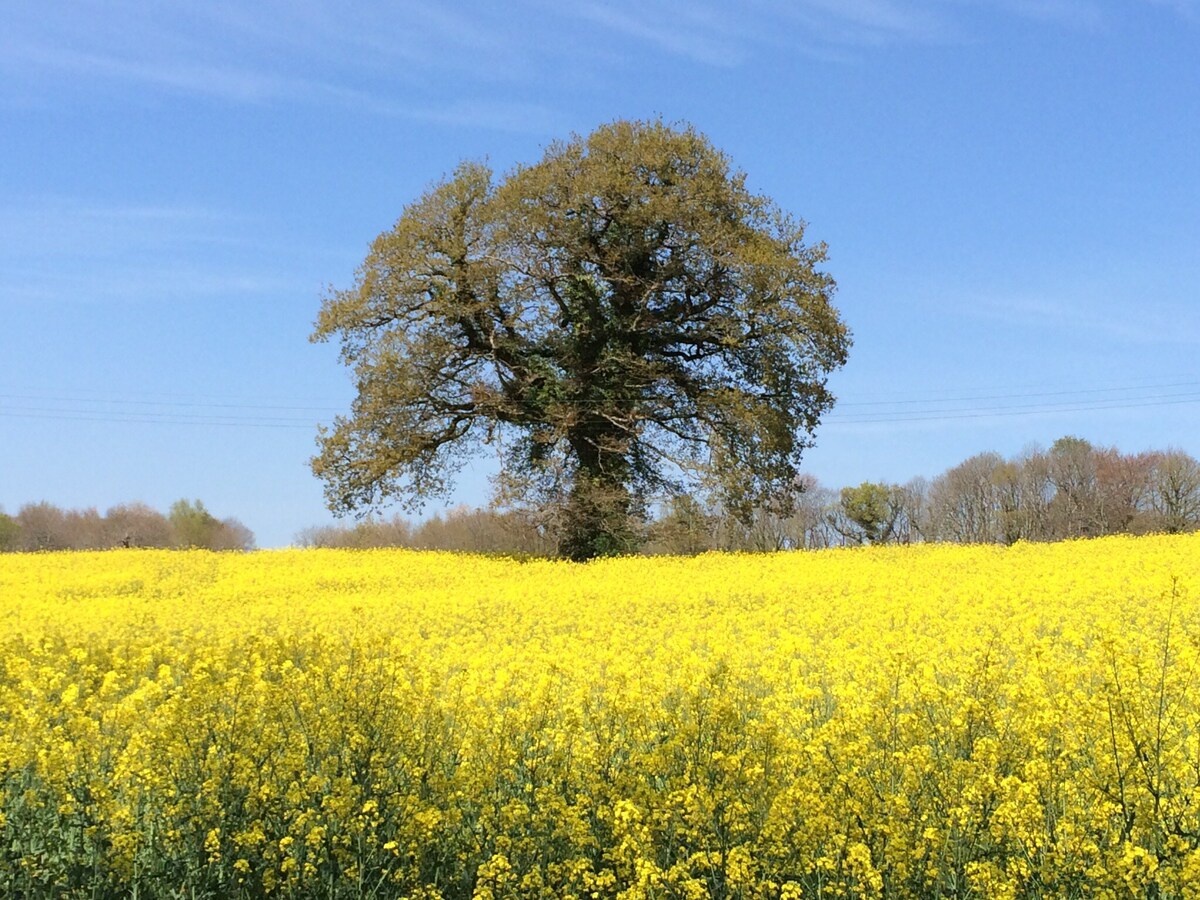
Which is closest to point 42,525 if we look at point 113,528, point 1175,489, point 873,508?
point 113,528

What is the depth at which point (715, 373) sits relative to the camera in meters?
26.4

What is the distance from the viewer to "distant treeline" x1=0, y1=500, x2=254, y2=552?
2274 inches

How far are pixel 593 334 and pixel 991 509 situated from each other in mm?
38090

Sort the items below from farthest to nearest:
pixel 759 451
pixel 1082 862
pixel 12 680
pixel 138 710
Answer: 1. pixel 759 451
2. pixel 12 680
3. pixel 138 710
4. pixel 1082 862

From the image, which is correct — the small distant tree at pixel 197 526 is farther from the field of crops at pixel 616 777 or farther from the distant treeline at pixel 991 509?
the field of crops at pixel 616 777

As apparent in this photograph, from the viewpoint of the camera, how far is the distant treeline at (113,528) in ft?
189

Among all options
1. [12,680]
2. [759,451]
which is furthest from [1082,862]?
[759,451]

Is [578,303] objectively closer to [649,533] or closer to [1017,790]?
[649,533]

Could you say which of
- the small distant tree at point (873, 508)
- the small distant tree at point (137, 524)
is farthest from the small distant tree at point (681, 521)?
the small distant tree at point (137, 524)

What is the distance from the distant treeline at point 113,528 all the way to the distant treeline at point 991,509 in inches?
306

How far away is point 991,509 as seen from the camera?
5647 centimetres

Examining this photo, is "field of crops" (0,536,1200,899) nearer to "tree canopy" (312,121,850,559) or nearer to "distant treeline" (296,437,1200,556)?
"tree canopy" (312,121,850,559)

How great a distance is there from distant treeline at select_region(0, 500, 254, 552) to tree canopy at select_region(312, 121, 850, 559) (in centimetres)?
3193

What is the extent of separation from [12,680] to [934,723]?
26.9 ft
